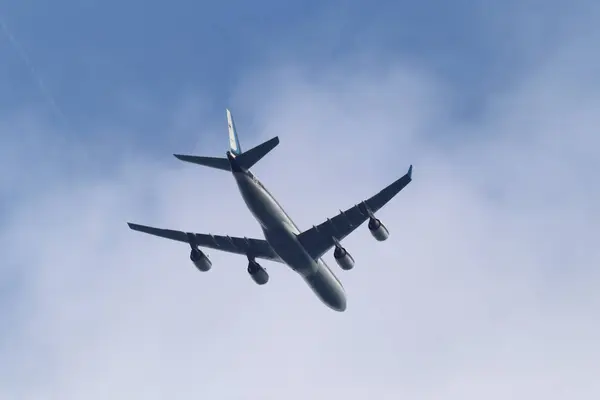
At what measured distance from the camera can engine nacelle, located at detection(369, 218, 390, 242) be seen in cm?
5475

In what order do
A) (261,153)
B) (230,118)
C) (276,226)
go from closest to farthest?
(261,153) < (276,226) < (230,118)

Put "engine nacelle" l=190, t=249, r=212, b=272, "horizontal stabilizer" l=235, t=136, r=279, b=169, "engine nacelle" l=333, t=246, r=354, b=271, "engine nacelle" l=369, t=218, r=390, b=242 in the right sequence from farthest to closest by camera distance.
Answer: "engine nacelle" l=190, t=249, r=212, b=272, "engine nacelle" l=333, t=246, r=354, b=271, "engine nacelle" l=369, t=218, r=390, b=242, "horizontal stabilizer" l=235, t=136, r=279, b=169

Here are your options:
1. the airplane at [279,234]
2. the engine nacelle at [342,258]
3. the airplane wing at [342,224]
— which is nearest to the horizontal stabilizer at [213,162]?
the airplane at [279,234]

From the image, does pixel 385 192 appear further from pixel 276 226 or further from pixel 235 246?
pixel 235 246

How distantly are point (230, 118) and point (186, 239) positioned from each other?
9.68 m

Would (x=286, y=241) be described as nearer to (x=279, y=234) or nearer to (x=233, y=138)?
(x=279, y=234)

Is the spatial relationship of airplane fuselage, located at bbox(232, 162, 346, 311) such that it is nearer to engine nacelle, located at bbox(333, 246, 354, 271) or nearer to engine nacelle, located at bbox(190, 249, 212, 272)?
engine nacelle, located at bbox(333, 246, 354, 271)

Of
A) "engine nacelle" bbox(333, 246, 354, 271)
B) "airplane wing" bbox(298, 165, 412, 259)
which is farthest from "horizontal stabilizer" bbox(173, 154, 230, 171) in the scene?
"engine nacelle" bbox(333, 246, 354, 271)

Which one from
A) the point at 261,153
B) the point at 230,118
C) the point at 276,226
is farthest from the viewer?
the point at 230,118

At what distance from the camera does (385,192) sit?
177 feet

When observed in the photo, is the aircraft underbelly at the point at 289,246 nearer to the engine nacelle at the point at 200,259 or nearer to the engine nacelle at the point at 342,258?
the engine nacelle at the point at 342,258

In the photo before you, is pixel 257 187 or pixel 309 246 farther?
pixel 309 246

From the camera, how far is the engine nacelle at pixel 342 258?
56500 millimetres

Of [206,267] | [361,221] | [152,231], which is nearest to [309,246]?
[361,221]
